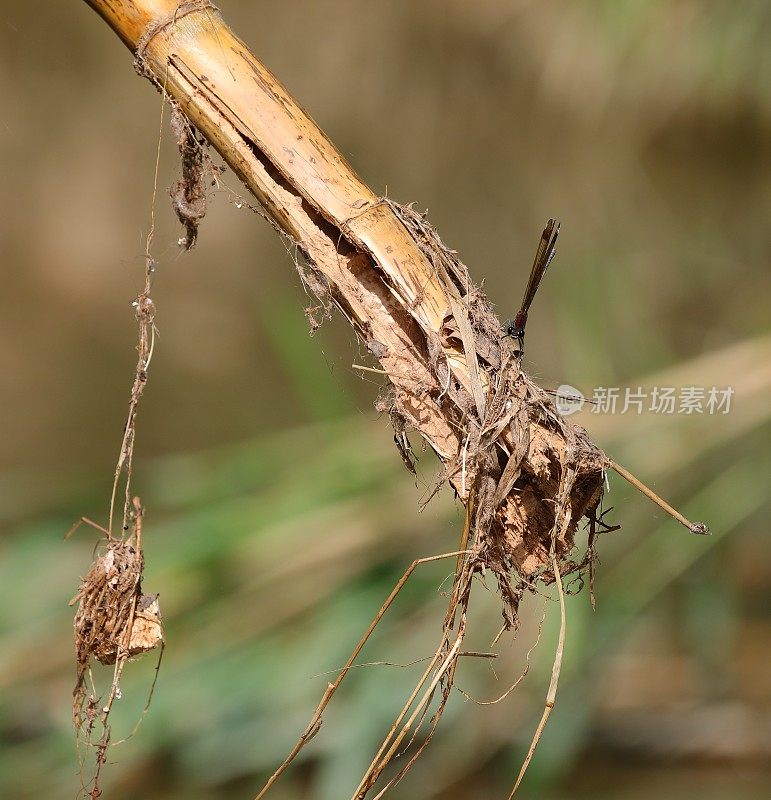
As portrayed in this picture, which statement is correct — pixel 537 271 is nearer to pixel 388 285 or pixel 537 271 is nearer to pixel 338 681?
pixel 388 285

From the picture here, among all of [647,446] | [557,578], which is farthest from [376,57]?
[557,578]

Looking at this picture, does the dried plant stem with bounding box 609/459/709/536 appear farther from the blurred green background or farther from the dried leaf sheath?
the blurred green background

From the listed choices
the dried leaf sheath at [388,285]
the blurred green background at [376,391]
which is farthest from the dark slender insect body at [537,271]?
the blurred green background at [376,391]

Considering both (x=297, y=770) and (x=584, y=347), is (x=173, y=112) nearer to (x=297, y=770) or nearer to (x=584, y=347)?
(x=584, y=347)

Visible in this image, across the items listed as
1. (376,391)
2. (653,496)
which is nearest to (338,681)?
(653,496)

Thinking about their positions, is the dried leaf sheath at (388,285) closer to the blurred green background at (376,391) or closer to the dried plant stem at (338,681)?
the dried plant stem at (338,681)

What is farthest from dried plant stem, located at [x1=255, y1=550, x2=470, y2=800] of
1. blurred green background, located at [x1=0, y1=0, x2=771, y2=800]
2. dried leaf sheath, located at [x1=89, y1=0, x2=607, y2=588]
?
blurred green background, located at [x1=0, y1=0, x2=771, y2=800]
